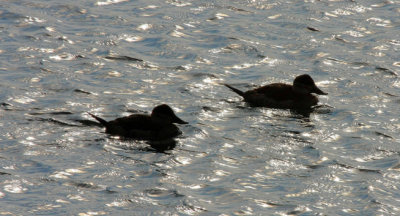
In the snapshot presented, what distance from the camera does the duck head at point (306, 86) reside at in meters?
19.7

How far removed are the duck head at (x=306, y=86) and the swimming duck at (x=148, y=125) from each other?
3.20 metres

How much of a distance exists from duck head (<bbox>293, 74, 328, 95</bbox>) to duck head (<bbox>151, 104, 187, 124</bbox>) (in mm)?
3222

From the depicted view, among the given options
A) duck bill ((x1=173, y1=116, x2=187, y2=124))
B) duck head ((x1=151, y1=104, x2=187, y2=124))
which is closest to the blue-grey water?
duck bill ((x1=173, y1=116, x2=187, y2=124))

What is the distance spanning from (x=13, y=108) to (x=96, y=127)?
1.98 m

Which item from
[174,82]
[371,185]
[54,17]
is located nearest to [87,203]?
[371,185]

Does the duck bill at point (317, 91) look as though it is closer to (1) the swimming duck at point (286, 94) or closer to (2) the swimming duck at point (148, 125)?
(1) the swimming duck at point (286, 94)

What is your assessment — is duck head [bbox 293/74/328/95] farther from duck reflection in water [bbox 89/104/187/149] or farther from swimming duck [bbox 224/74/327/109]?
duck reflection in water [bbox 89/104/187/149]

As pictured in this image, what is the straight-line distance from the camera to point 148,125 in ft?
56.7

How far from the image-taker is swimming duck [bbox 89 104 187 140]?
17.0m

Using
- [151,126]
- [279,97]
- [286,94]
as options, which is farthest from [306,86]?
[151,126]

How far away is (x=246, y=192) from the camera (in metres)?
14.8

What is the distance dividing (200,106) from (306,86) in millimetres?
2412

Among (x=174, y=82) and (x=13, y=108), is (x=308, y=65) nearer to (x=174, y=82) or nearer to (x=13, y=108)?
(x=174, y=82)

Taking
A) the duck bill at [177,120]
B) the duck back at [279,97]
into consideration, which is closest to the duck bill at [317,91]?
the duck back at [279,97]
